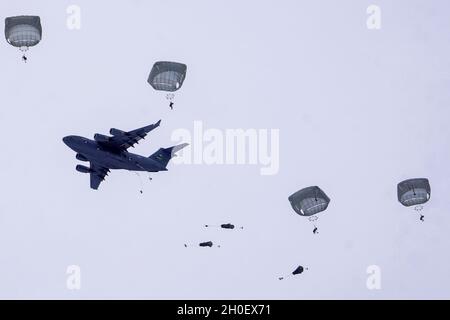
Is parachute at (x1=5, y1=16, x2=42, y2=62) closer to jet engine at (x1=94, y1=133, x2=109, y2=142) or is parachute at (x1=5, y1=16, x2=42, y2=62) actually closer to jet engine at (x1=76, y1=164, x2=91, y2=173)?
jet engine at (x1=94, y1=133, x2=109, y2=142)

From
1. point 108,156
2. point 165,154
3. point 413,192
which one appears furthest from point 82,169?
point 413,192

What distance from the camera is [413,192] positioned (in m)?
133

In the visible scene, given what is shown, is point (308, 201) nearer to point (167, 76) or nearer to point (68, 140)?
point (167, 76)

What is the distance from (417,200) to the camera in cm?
13238

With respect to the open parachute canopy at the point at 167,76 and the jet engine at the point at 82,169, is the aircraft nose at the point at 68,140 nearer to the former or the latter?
the jet engine at the point at 82,169

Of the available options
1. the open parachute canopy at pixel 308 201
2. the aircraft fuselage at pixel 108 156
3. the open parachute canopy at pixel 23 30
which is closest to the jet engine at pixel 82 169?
the aircraft fuselage at pixel 108 156

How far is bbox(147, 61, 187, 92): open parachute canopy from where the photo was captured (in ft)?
430

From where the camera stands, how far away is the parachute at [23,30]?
131 m

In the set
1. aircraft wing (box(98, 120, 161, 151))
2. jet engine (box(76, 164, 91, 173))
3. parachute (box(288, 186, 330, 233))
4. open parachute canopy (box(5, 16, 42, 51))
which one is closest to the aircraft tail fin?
jet engine (box(76, 164, 91, 173))
